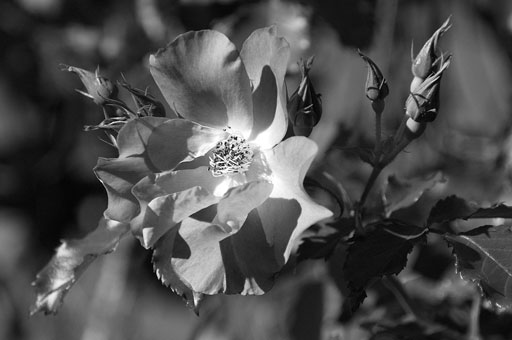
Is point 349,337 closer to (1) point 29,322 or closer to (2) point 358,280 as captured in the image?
(2) point 358,280

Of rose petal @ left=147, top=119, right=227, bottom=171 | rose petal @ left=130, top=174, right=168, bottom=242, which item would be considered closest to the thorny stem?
rose petal @ left=147, top=119, right=227, bottom=171

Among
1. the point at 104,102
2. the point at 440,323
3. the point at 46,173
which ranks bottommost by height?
the point at 46,173

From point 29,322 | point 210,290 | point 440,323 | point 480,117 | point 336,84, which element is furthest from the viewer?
point 29,322

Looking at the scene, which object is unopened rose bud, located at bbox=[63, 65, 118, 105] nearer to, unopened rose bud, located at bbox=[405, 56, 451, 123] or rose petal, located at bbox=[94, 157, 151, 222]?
rose petal, located at bbox=[94, 157, 151, 222]

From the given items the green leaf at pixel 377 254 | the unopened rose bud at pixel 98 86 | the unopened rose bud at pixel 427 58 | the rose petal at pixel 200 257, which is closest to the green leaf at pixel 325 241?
the green leaf at pixel 377 254

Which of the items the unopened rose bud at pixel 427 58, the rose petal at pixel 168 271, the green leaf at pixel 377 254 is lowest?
the rose petal at pixel 168 271

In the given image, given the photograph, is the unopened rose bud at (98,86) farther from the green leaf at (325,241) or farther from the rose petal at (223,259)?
Result: the green leaf at (325,241)

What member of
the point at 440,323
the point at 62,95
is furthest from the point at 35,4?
the point at 440,323
